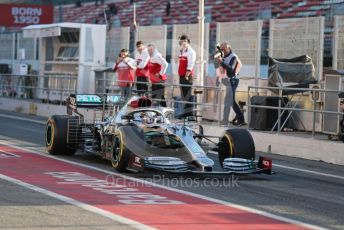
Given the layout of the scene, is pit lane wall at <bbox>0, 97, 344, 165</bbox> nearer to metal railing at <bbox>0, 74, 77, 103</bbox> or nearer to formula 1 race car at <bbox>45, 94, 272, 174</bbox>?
formula 1 race car at <bbox>45, 94, 272, 174</bbox>

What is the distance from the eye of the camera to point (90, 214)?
7.80 meters

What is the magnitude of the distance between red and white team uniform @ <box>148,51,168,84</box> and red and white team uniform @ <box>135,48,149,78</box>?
157 mm

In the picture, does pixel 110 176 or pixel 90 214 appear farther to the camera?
pixel 110 176

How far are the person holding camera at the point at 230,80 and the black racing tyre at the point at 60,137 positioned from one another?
203 inches

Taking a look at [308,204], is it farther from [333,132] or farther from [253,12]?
[253,12]

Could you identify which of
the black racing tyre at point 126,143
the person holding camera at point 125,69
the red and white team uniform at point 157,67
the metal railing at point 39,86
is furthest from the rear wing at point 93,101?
the metal railing at point 39,86

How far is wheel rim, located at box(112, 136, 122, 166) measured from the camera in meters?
10.8

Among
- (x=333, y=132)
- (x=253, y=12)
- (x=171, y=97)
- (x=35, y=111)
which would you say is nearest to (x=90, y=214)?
(x=333, y=132)

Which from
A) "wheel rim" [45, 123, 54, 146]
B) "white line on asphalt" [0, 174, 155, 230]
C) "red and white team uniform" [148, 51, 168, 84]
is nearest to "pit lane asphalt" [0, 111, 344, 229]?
"white line on asphalt" [0, 174, 155, 230]

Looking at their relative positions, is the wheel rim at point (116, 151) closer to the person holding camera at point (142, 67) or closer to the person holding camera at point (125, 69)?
the person holding camera at point (142, 67)

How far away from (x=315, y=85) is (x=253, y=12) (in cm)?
1531

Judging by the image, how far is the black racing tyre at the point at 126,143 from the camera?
10.6 m

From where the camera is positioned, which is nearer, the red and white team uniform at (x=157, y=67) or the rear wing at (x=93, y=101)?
the rear wing at (x=93, y=101)

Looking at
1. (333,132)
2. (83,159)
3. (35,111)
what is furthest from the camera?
(35,111)
